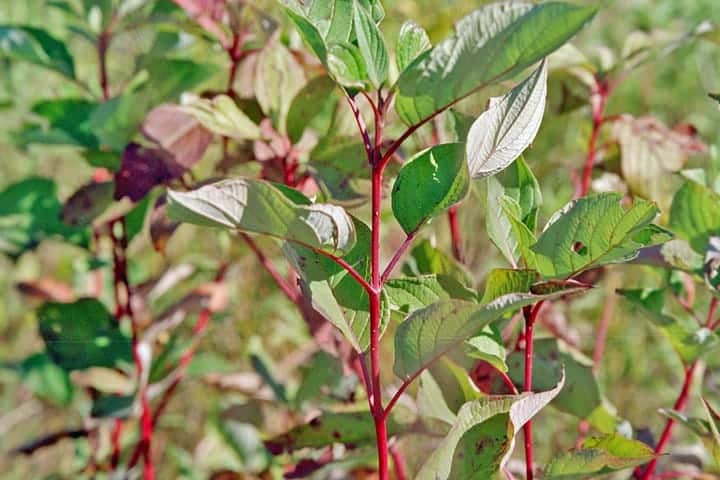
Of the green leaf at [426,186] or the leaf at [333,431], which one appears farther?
the leaf at [333,431]

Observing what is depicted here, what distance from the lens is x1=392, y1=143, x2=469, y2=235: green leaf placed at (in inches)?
24.4

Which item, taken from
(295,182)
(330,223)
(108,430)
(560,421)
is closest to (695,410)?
(560,421)

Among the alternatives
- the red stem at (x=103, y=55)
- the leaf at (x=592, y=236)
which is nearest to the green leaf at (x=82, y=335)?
the red stem at (x=103, y=55)

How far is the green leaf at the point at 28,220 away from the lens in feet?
4.22

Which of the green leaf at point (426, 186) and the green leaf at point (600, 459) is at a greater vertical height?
the green leaf at point (426, 186)

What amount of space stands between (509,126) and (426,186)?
6 centimetres

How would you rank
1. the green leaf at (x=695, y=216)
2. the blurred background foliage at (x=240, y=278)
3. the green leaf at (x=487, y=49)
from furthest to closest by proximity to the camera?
the blurred background foliage at (x=240, y=278) → the green leaf at (x=695, y=216) → the green leaf at (x=487, y=49)

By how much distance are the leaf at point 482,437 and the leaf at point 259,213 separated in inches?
5.9

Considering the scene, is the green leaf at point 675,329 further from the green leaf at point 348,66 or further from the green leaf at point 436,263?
the green leaf at point 348,66

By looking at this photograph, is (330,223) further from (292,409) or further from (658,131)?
(292,409)

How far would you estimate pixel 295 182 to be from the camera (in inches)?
39.9

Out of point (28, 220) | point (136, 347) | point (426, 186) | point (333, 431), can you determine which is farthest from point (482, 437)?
point (28, 220)

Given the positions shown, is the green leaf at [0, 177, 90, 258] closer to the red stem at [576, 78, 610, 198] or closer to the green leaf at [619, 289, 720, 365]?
the red stem at [576, 78, 610, 198]

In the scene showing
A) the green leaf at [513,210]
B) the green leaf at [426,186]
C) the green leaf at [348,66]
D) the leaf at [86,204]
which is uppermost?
the green leaf at [348,66]
